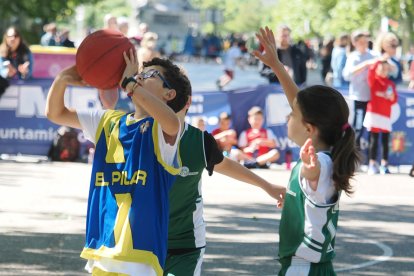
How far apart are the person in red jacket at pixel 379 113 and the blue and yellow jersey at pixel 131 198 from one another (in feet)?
36.1

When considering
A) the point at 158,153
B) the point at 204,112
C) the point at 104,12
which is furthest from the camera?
the point at 104,12

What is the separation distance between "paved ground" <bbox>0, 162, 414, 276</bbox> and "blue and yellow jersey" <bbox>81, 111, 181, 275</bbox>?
332 centimetres

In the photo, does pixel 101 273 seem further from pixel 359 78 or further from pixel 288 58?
pixel 288 58

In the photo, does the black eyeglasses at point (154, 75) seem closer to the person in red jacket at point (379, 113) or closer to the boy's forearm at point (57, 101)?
the boy's forearm at point (57, 101)

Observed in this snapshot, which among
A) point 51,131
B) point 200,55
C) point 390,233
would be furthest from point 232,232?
point 200,55

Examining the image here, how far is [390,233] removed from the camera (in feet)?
36.1

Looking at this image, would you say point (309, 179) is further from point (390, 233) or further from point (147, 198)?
point (390, 233)

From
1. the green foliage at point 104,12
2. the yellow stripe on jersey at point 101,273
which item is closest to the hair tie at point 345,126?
the yellow stripe on jersey at point 101,273

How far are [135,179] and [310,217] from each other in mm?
826

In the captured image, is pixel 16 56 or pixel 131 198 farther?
pixel 16 56

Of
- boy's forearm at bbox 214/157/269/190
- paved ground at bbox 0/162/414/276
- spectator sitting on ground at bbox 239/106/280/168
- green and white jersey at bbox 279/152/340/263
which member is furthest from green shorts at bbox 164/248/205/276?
spectator sitting on ground at bbox 239/106/280/168

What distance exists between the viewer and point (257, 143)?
1666cm

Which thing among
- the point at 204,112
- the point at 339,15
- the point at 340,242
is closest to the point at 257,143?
the point at 204,112

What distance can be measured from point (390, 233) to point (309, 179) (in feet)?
19.9
